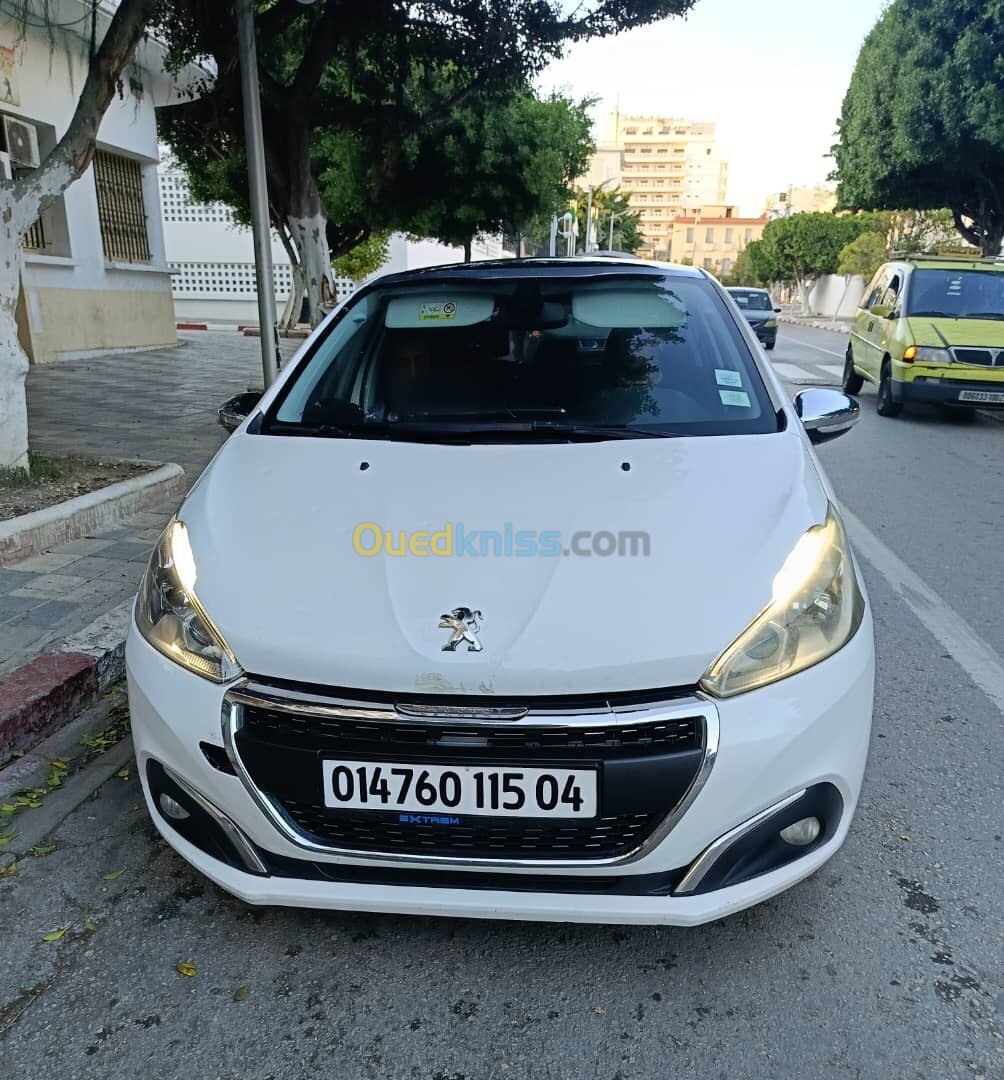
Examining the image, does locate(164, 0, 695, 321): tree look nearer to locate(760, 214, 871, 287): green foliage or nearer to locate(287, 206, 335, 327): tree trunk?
locate(287, 206, 335, 327): tree trunk

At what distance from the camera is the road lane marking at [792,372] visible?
13.6 meters

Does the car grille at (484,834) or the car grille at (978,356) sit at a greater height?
the car grille at (978,356)

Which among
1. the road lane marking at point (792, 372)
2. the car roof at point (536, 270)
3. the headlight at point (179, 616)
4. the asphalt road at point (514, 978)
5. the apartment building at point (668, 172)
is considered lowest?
the road lane marking at point (792, 372)

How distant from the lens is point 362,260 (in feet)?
88.1

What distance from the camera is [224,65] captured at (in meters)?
8.34

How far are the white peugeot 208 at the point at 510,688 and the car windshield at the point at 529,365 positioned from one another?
34 cm

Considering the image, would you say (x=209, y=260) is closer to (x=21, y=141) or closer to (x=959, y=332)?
(x=21, y=141)

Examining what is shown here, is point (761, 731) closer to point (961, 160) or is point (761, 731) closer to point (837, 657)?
point (837, 657)

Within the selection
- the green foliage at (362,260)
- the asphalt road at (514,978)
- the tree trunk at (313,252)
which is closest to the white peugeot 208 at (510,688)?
the asphalt road at (514,978)

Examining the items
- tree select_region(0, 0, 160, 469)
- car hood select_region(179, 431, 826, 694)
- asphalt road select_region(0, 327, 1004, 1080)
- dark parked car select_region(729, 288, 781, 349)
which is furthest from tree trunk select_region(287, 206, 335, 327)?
dark parked car select_region(729, 288, 781, 349)

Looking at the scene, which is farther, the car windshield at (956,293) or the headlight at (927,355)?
the car windshield at (956,293)

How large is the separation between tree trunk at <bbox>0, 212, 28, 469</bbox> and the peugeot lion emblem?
4.05 m

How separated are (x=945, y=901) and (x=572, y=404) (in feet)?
5.42

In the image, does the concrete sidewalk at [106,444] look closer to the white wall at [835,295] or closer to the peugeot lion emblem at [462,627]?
the peugeot lion emblem at [462,627]
